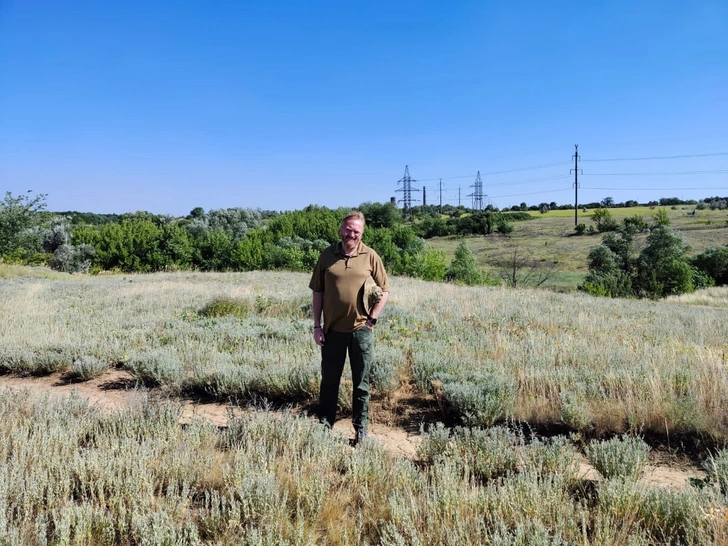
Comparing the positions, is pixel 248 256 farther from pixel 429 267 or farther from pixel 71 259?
pixel 429 267

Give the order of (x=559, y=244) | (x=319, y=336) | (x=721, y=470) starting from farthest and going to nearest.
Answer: (x=559, y=244)
(x=319, y=336)
(x=721, y=470)

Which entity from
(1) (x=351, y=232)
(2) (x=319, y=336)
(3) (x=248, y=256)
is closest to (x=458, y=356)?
(2) (x=319, y=336)

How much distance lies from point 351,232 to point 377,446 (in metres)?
1.90

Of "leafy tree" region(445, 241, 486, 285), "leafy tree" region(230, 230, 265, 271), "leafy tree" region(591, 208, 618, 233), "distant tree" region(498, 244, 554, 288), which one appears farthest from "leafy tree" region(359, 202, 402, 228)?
"leafy tree" region(591, 208, 618, 233)

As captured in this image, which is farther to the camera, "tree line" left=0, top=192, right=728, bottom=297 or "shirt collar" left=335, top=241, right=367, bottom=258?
"tree line" left=0, top=192, right=728, bottom=297

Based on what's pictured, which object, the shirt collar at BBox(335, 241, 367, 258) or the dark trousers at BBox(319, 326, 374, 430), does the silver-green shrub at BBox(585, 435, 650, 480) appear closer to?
the dark trousers at BBox(319, 326, 374, 430)

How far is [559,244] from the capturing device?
59.0 m

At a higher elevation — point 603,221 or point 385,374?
point 603,221

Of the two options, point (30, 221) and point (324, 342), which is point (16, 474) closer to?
point (324, 342)

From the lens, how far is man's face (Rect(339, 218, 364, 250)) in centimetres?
395

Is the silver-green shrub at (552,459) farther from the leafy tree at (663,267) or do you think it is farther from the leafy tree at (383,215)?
the leafy tree at (383,215)

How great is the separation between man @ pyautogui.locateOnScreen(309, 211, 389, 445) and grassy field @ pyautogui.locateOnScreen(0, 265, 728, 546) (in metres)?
0.47

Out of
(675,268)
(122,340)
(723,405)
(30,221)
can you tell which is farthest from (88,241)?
(675,268)

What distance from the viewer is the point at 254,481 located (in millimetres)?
2844
